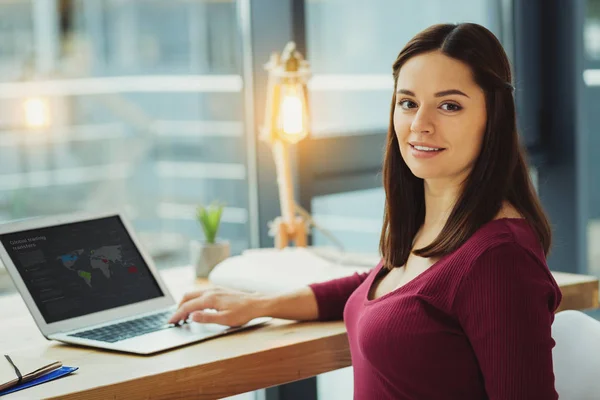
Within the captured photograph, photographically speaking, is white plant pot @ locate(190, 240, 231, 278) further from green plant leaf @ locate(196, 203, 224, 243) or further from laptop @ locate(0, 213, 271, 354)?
laptop @ locate(0, 213, 271, 354)

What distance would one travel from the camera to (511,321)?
133 cm

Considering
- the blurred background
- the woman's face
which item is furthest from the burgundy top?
the blurred background

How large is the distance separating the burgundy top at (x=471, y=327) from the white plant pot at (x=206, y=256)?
0.84 meters

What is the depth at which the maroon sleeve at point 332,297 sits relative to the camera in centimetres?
190

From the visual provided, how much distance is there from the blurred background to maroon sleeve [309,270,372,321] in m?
0.43

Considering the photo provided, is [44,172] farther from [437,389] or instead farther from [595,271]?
[595,271]

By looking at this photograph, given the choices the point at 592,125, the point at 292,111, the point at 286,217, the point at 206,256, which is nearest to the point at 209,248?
the point at 206,256

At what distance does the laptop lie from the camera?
1.80m

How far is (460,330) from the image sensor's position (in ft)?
4.66

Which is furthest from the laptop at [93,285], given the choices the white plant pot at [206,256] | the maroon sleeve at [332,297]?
the white plant pot at [206,256]

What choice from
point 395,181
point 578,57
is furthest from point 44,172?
point 578,57

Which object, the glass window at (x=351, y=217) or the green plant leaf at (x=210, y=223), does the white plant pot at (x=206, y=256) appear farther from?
the glass window at (x=351, y=217)

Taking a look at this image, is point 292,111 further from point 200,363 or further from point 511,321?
point 511,321

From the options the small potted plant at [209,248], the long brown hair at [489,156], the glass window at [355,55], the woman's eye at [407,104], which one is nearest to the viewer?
the long brown hair at [489,156]
